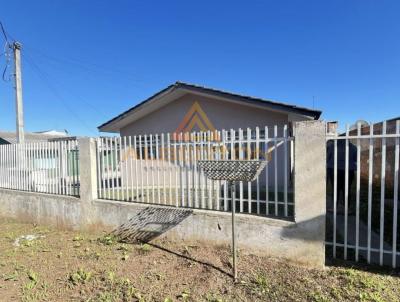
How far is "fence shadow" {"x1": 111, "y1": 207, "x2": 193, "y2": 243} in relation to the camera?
464 cm

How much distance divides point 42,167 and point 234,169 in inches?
231

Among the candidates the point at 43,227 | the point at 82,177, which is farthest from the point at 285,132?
the point at 43,227

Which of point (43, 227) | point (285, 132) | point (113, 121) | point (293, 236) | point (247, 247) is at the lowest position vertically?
point (43, 227)

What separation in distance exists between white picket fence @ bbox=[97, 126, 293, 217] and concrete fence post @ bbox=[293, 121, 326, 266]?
13.6 inches

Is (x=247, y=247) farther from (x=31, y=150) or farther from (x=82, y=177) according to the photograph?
(x=31, y=150)

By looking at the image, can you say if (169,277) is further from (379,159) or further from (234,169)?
(379,159)

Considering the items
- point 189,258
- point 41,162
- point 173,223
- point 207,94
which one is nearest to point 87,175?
point 41,162

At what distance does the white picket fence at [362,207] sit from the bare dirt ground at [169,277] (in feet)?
1.38

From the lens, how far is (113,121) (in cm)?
1010

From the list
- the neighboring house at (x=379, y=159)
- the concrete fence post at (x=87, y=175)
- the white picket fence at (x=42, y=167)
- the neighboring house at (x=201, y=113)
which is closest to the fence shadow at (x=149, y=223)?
the concrete fence post at (x=87, y=175)

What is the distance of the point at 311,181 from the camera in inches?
140

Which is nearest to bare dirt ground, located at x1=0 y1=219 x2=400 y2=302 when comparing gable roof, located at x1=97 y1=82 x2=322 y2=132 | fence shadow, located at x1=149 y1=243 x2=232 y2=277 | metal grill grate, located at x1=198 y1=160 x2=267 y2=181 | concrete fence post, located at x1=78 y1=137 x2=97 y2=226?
fence shadow, located at x1=149 y1=243 x2=232 y2=277

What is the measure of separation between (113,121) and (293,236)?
8.38 m

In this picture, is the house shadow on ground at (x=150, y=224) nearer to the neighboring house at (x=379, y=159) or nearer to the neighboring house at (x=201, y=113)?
the neighboring house at (x=201, y=113)
